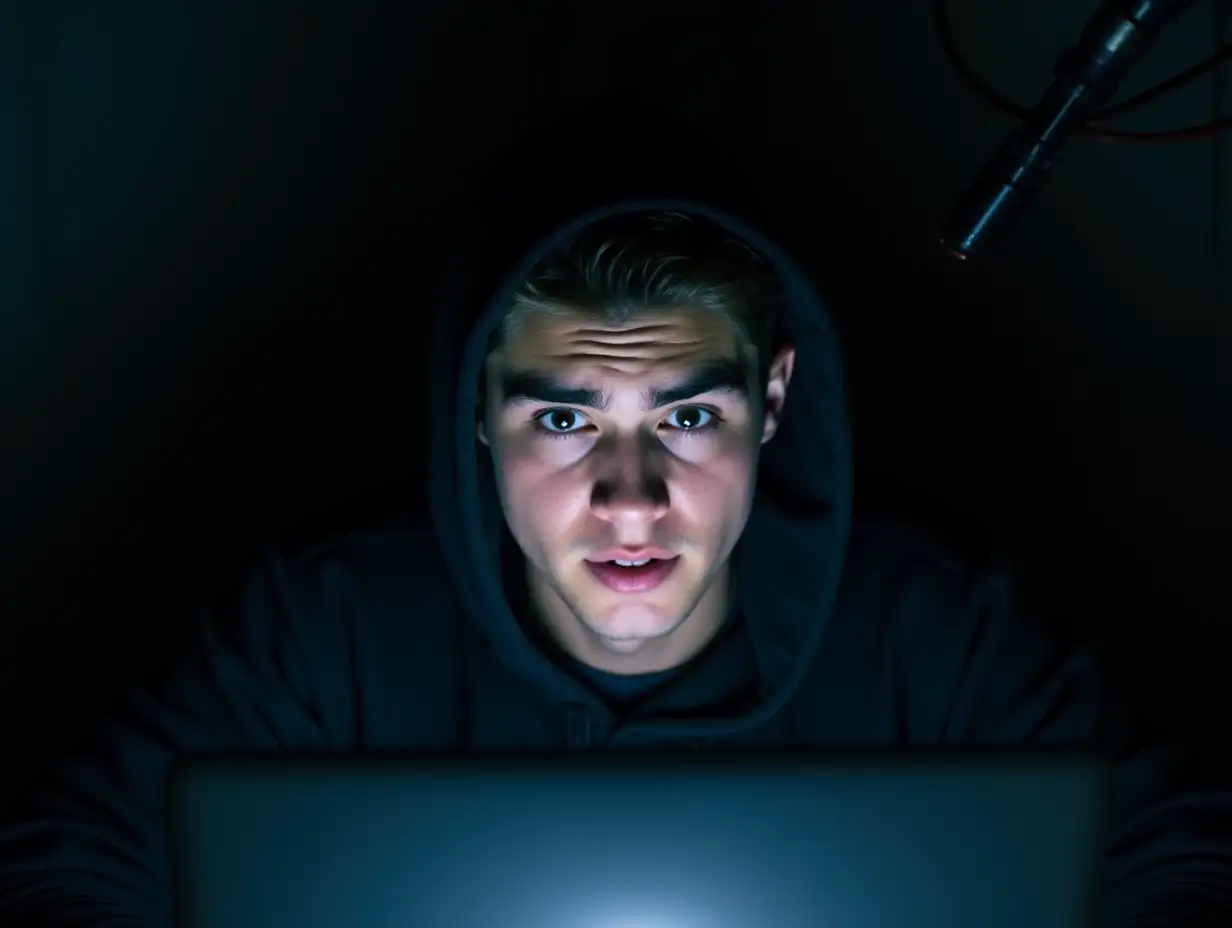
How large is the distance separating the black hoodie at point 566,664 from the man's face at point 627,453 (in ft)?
0.20

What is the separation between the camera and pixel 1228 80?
1624 millimetres

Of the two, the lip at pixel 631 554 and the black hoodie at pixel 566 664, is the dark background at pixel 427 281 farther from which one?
the lip at pixel 631 554

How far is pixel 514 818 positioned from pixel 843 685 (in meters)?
0.80

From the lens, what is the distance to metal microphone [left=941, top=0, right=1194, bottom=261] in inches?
44.2

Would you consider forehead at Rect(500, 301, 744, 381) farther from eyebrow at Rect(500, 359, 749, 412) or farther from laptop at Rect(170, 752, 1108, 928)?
laptop at Rect(170, 752, 1108, 928)

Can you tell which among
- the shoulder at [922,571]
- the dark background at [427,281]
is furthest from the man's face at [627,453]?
the dark background at [427,281]

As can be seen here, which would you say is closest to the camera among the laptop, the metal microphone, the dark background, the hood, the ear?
the laptop

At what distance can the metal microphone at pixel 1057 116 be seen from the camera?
1123 mm

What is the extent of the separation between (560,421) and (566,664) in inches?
11.3

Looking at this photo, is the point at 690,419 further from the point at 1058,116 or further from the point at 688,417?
the point at 1058,116

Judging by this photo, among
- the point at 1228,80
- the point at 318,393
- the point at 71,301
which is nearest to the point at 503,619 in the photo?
the point at 318,393

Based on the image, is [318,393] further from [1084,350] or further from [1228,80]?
[1228,80]

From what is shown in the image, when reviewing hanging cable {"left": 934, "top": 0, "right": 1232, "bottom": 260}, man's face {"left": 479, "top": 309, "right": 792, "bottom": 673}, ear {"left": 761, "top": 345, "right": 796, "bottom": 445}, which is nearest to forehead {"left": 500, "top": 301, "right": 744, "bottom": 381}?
man's face {"left": 479, "top": 309, "right": 792, "bottom": 673}

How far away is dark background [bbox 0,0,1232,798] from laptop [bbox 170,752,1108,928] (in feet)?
3.55
